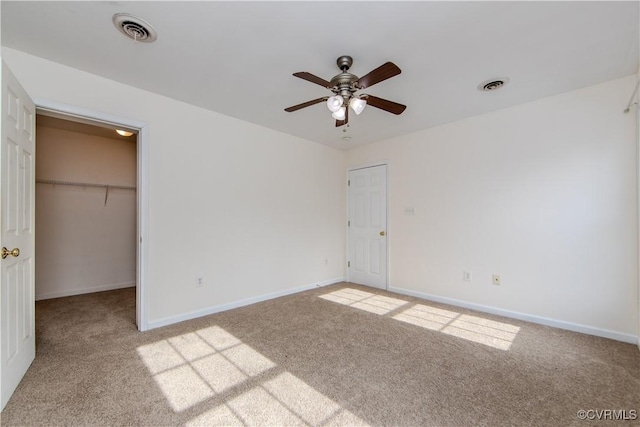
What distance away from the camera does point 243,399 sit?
1755mm

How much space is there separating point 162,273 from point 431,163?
3.71 metres

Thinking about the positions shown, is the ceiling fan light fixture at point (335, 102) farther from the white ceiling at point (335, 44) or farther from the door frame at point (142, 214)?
the door frame at point (142, 214)

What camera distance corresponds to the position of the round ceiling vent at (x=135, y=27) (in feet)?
6.01

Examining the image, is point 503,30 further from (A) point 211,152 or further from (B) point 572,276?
(A) point 211,152

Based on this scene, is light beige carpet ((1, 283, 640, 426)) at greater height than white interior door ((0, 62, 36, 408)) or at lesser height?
lesser

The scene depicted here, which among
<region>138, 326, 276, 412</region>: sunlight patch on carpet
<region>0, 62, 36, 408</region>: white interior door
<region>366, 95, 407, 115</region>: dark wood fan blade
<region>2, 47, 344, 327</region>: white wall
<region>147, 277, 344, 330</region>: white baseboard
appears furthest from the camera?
<region>147, 277, 344, 330</region>: white baseboard

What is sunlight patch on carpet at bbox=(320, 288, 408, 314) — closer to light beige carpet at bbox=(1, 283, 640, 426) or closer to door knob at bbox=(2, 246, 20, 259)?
light beige carpet at bbox=(1, 283, 640, 426)

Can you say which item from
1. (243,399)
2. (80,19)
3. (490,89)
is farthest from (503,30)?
(243,399)

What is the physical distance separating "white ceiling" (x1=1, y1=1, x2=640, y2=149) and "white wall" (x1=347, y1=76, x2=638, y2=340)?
0.41 metres

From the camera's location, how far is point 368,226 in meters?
4.75

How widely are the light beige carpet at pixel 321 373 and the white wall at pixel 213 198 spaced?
1.75 feet

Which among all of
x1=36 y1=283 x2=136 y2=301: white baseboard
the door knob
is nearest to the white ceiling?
the door knob

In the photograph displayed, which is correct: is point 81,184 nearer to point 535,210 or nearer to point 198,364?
point 198,364

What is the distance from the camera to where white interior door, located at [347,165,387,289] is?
4.52 m
